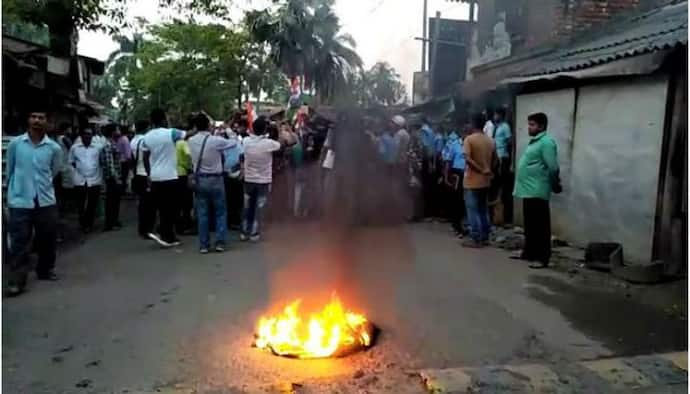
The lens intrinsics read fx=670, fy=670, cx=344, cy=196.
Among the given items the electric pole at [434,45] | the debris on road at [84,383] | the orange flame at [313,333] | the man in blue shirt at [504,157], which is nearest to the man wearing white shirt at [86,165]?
the orange flame at [313,333]

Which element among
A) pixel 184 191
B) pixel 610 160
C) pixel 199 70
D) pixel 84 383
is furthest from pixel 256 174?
pixel 199 70

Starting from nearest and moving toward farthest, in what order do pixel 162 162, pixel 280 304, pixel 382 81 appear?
pixel 280 304, pixel 162 162, pixel 382 81

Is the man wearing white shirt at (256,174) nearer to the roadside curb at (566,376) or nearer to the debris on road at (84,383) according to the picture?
the debris on road at (84,383)

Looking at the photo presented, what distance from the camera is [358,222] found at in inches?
429

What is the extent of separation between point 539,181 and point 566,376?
3621 millimetres

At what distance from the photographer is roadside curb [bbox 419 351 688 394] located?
12.6ft

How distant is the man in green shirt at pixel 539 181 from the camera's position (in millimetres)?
7246

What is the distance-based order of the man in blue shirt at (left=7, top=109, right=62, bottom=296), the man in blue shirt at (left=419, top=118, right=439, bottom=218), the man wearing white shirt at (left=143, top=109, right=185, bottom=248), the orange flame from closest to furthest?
the orange flame → the man in blue shirt at (left=7, top=109, right=62, bottom=296) → the man wearing white shirt at (left=143, top=109, right=185, bottom=248) → the man in blue shirt at (left=419, top=118, right=439, bottom=218)

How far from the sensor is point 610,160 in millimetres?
7859

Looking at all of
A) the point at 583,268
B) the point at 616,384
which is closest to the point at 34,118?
the point at 616,384

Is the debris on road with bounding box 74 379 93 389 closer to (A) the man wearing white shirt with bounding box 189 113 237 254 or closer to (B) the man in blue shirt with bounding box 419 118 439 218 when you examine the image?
(A) the man wearing white shirt with bounding box 189 113 237 254

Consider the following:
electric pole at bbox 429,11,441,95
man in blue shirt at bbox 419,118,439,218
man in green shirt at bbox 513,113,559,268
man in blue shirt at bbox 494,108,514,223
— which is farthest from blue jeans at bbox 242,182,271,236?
electric pole at bbox 429,11,441,95

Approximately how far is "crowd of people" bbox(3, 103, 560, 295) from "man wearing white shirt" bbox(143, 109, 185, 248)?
0.01 m

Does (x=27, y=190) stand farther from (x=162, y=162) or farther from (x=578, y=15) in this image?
(x=578, y=15)
